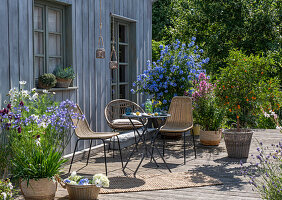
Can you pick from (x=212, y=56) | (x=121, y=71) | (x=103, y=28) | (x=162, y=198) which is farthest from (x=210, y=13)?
(x=162, y=198)

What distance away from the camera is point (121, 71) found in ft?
26.0

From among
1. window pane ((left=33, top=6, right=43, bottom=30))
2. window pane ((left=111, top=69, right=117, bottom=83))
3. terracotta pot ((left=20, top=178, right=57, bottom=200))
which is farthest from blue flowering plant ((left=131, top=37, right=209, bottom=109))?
terracotta pot ((left=20, top=178, right=57, bottom=200))

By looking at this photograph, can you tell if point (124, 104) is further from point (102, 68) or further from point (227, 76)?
point (227, 76)

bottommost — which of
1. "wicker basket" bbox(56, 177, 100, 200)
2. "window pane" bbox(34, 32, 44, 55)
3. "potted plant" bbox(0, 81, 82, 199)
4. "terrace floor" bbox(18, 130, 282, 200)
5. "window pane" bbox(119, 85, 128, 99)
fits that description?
"terrace floor" bbox(18, 130, 282, 200)

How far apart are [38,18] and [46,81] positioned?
91 centimetres

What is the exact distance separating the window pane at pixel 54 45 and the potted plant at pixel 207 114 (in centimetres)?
302

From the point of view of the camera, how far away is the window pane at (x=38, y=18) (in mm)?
5418

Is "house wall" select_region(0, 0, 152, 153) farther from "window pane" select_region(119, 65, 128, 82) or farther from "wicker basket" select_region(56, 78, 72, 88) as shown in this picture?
"window pane" select_region(119, 65, 128, 82)

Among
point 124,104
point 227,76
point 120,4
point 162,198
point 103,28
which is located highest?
point 120,4

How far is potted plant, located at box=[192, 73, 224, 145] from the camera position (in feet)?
24.0

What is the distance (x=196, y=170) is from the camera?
5.47 m

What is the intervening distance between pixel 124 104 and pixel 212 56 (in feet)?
21.1

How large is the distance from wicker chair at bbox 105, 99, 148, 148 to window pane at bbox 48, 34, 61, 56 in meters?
1.25

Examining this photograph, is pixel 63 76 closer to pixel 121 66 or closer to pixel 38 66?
pixel 38 66
